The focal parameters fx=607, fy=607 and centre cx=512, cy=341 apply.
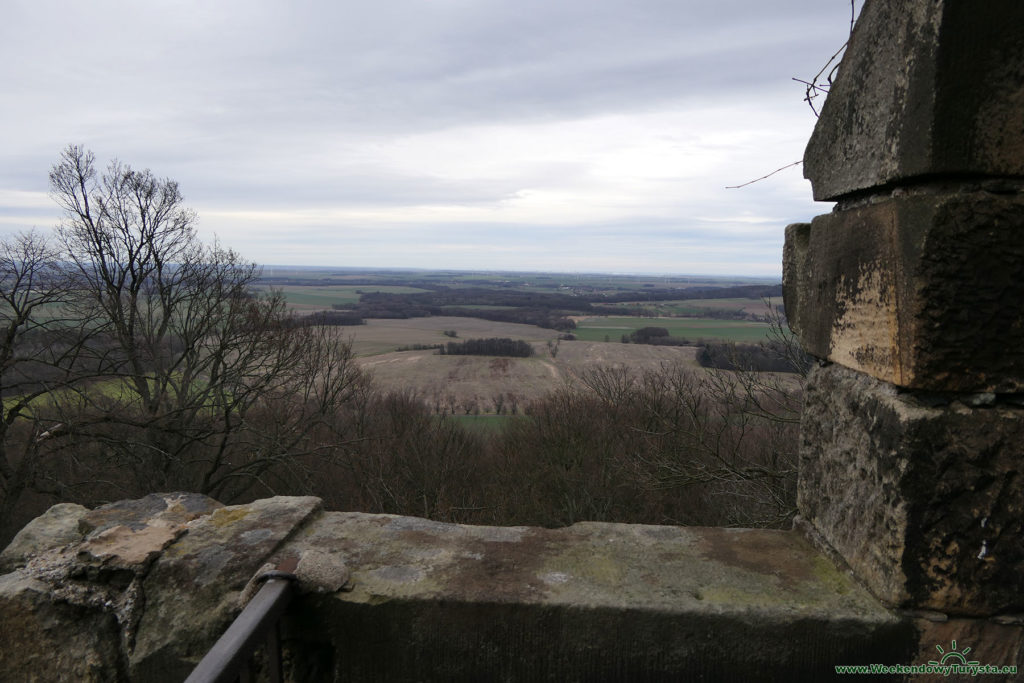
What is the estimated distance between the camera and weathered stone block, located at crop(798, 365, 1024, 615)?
1.44m

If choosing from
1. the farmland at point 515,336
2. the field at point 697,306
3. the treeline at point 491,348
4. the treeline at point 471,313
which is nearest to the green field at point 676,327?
the farmland at point 515,336

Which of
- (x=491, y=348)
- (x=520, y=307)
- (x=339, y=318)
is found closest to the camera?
(x=491, y=348)

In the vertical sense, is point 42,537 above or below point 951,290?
below

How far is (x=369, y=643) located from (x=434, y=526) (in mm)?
517

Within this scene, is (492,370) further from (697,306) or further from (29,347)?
(697,306)

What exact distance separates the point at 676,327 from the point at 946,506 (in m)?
37.9

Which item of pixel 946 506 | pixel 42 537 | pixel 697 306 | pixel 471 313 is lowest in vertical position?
pixel 471 313

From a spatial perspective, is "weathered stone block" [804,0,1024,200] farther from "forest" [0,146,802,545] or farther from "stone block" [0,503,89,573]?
"forest" [0,146,802,545]

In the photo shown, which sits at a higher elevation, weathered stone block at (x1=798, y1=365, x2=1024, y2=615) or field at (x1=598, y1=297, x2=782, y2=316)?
weathered stone block at (x1=798, y1=365, x2=1024, y2=615)

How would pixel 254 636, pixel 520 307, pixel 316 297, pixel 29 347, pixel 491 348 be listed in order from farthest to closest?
pixel 316 297, pixel 520 307, pixel 491 348, pixel 29 347, pixel 254 636

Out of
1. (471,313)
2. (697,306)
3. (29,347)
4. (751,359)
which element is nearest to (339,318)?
(471,313)

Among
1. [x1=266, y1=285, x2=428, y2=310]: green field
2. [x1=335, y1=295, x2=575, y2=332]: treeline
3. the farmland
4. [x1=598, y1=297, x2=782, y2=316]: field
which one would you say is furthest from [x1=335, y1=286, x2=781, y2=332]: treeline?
[x1=266, y1=285, x2=428, y2=310]: green field

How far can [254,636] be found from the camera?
1317 millimetres

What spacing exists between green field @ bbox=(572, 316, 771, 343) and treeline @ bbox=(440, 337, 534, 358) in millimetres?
5031
